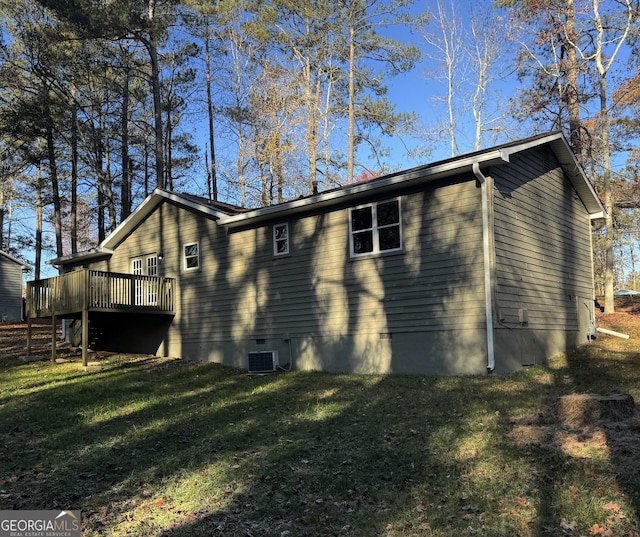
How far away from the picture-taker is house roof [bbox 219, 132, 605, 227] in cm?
999

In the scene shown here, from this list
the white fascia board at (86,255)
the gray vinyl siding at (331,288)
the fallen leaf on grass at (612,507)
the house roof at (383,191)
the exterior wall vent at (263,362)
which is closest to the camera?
the fallen leaf on grass at (612,507)

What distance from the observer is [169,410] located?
8.40 metres

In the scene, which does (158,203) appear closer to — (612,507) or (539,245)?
(539,245)

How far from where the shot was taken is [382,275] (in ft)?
37.2

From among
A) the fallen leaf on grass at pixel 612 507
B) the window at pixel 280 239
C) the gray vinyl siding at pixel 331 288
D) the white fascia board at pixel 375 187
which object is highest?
the white fascia board at pixel 375 187

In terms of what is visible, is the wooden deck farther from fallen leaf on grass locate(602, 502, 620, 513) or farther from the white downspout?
fallen leaf on grass locate(602, 502, 620, 513)

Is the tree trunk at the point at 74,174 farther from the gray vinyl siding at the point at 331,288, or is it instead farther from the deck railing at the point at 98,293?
the gray vinyl siding at the point at 331,288

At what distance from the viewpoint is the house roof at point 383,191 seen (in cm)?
1012

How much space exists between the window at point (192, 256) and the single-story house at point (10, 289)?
19.4 meters

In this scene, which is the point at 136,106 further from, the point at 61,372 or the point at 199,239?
the point at 61,372

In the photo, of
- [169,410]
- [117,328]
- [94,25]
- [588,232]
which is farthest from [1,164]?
[588,232]

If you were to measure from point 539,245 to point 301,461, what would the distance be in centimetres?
884

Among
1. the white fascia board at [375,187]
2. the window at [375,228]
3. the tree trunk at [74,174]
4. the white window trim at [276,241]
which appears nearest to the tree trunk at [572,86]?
the white fascia board at [375,187]

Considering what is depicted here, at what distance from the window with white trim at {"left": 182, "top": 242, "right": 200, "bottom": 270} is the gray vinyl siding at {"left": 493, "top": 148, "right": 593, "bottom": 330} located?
28.1 feet
